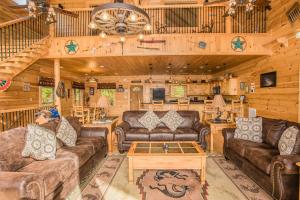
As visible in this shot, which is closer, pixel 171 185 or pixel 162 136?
pixel 171 185

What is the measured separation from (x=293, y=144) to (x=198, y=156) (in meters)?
1.35

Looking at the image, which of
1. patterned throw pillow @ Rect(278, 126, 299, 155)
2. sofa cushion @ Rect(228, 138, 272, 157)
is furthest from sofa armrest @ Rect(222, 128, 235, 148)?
patterned throw pillow @ Rect(278, 126, 299, 155)

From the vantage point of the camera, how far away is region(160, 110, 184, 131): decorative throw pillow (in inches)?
192

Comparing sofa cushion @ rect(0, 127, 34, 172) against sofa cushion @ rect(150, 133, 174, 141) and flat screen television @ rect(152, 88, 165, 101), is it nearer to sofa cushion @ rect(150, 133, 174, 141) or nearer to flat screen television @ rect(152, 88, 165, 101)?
sofa cushion @ rect(150, 133, 174, 141)

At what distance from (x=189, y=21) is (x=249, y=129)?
21.0 ft

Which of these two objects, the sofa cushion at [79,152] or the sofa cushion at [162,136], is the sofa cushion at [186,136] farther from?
the sofa cushion at [79,152]

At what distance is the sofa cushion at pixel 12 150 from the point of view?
7.20ft

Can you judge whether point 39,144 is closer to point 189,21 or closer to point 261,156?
point 261,156

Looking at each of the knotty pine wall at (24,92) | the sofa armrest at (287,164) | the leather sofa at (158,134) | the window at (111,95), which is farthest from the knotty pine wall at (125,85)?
the sofa armrest at (287,164)

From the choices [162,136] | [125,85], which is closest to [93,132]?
[162,136]

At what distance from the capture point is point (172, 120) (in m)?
4.95

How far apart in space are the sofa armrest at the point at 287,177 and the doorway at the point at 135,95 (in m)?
9.26

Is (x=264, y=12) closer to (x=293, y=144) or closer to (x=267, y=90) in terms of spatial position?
(x=267, y=90)

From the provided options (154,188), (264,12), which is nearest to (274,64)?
(264,12)
